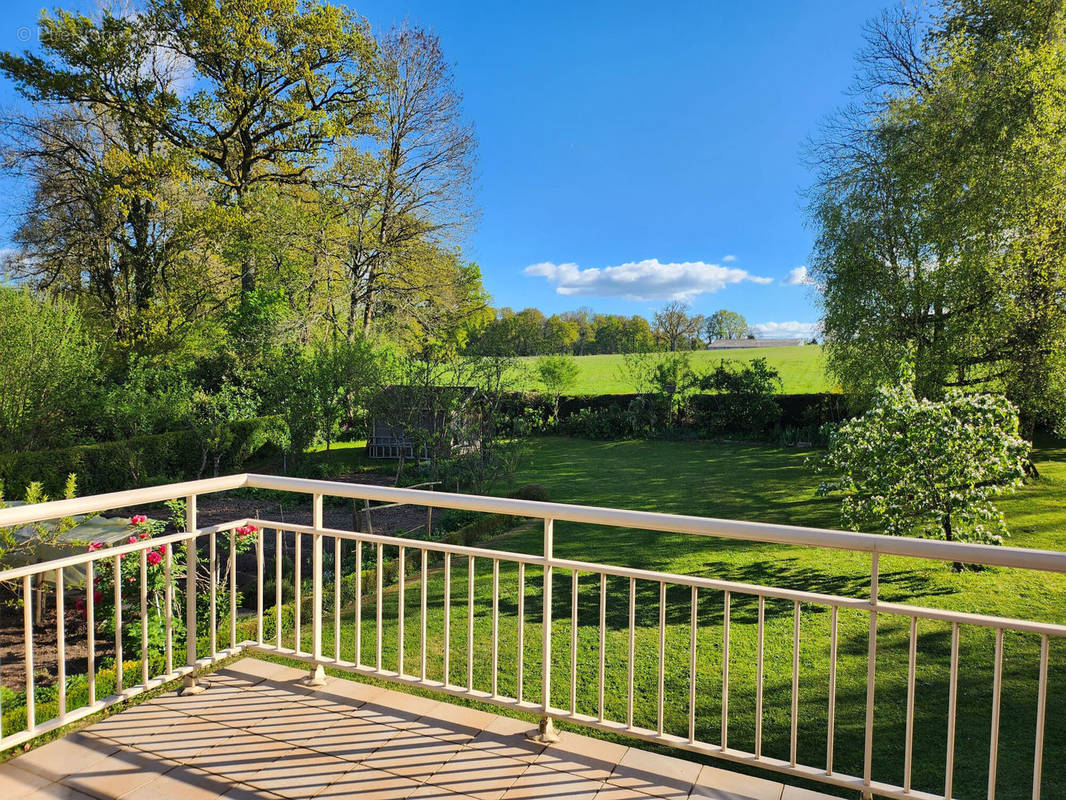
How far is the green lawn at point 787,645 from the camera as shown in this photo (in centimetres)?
376

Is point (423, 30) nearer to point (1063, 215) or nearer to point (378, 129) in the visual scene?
point (378, 129)

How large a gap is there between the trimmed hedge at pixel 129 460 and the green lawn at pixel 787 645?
726 centimetres

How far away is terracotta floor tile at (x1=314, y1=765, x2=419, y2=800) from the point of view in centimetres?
214

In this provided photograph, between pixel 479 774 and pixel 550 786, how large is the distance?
0.25 metres

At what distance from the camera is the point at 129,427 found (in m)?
12.6

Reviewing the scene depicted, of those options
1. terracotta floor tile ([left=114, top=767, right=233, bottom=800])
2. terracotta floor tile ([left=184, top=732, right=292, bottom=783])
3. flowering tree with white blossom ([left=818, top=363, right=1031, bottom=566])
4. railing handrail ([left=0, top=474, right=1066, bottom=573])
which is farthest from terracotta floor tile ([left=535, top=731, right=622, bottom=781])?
flowering tree with white blossom ([left=818, top=363, right=1031, bottom=566])

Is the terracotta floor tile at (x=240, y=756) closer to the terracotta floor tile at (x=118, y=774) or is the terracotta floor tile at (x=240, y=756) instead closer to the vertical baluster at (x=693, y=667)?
the terracotta floor tile at (x=118, y=774)

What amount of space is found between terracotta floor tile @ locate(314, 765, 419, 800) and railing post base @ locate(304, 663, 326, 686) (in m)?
0.76

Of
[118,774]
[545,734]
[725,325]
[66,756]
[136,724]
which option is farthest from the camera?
[725,325]

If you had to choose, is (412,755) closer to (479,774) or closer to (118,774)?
(479,774)

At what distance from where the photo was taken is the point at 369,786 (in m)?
2.20

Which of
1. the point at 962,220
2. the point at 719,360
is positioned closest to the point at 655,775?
the point at 962,220

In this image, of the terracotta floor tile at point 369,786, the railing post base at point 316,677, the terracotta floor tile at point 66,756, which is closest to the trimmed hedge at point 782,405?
the railing post base at point 316,677

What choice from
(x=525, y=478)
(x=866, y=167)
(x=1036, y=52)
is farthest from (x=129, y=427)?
(x=1036, y=52)
